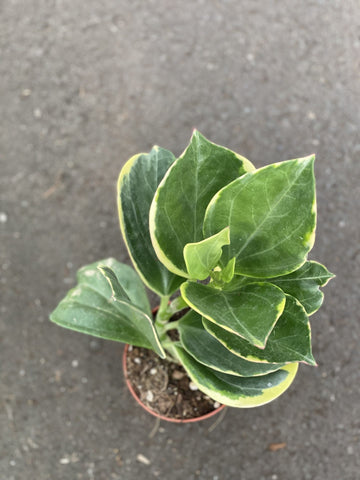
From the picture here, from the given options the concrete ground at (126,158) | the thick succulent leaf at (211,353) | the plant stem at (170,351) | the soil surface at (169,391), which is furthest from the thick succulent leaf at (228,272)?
the concrete ground at (126,158)

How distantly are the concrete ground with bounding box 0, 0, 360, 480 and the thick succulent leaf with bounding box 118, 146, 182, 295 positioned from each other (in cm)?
67

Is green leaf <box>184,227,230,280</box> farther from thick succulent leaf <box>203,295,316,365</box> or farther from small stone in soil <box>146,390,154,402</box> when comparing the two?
small stone in soil <box>146,390,154,402</box>

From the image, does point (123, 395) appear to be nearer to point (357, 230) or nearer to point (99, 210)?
point (99, 210)

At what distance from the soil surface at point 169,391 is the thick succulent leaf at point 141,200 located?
347mm

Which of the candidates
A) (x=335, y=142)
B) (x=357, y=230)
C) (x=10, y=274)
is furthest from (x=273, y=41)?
(x=10, y=274)

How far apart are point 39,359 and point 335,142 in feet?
3.81

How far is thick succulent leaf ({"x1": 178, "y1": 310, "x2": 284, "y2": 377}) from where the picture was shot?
71cm

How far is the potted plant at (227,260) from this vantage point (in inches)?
23.2

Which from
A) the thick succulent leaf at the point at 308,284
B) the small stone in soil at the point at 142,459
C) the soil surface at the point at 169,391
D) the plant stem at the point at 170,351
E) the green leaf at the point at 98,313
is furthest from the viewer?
the small stone in soil at the point at 142,459

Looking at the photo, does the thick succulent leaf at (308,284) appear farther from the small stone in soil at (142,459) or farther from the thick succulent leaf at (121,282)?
the small stone in soil at (142,459)

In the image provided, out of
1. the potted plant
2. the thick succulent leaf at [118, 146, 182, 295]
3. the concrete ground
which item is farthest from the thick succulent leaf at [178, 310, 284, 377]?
the concrete ground

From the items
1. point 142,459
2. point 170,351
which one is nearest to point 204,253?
point 170,351

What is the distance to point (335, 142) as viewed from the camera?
5.00 feet

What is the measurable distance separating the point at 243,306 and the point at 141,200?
0.26 m
